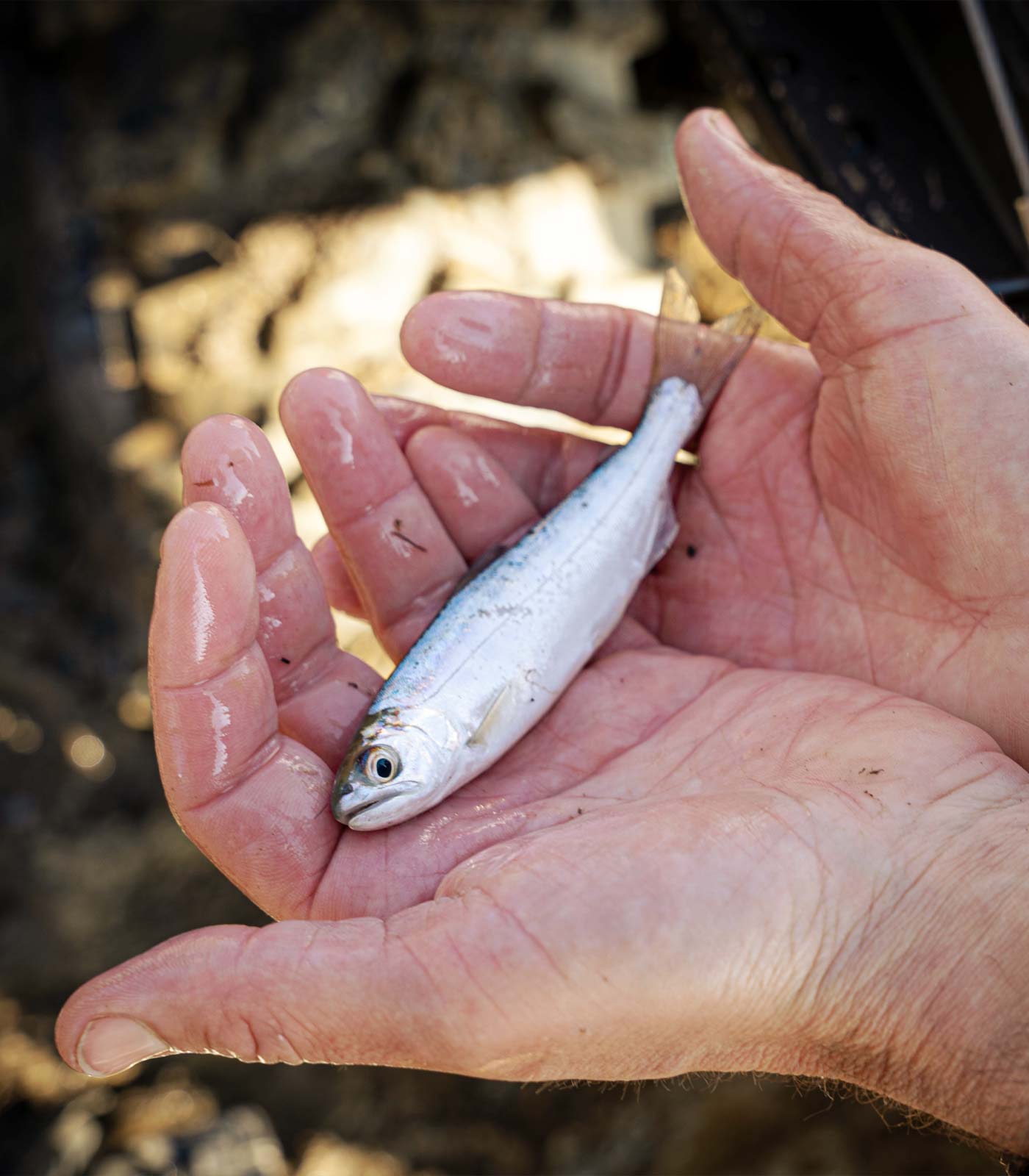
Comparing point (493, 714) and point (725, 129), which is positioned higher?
point (725, 129)

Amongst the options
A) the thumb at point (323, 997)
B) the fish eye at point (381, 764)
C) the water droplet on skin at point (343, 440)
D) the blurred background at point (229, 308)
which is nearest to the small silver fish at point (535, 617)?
the fish eye at point (381, 764)

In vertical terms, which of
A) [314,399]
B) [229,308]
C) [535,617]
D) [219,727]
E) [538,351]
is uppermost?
[229,308]

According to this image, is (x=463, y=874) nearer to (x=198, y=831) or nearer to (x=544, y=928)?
(x=544, y=928)

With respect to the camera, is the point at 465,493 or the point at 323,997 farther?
the point at 465,493

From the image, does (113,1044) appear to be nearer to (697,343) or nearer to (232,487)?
(232,487)

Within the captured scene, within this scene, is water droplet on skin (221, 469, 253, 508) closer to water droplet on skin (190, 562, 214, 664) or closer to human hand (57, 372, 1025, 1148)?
human hand (57, 372, 1025, 1148)

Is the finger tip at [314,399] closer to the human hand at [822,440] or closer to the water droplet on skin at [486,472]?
the human hand at [822,440]

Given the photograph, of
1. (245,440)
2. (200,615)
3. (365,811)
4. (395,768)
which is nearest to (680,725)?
(395,768)

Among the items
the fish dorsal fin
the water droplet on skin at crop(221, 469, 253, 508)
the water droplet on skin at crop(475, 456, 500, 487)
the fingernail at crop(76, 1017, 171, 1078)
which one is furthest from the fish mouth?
the fish dorsal fin
